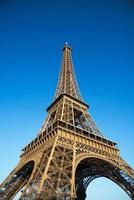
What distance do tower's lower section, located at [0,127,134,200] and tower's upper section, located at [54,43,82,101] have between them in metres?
11.1

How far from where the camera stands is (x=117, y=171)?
85.6 feet

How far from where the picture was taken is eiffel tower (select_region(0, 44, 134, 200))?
18719 millimetres

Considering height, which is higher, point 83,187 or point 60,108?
point 60,108

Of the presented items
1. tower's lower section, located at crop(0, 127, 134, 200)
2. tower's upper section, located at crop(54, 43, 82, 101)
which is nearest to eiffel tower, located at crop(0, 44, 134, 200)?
tower's lower section, located at crop(0, 127, 134, 200)

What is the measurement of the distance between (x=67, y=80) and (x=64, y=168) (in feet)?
75.8

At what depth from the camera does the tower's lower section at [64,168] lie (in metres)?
18.6

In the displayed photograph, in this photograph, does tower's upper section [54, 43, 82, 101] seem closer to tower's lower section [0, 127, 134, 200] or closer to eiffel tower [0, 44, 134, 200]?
eiffel tower [0, 44, 134, 200]

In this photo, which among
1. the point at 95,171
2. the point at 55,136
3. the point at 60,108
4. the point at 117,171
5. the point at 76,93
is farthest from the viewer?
the point at 76,93

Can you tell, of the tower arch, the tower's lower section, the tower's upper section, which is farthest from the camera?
the tower's upper section

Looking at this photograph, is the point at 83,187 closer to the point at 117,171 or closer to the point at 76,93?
the point at 117,171

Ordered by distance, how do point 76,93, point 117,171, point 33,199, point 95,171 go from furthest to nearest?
point 76,93 → point 95,171 → point 117,171 → point 33,199

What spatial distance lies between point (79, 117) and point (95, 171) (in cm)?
903

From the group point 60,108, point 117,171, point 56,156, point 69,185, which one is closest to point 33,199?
point 69,185

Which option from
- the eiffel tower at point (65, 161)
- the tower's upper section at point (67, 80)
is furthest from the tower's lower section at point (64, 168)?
the tower's upper section at point (67, 80)
